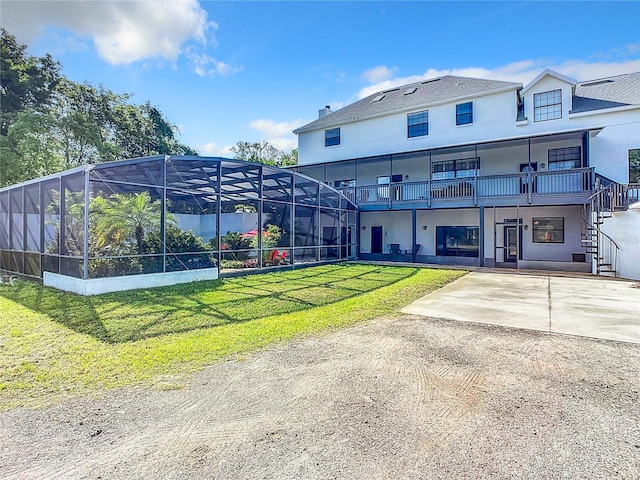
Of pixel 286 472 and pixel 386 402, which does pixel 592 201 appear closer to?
pixel 386 402

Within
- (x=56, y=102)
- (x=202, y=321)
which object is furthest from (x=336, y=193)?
(x=56, y=102)

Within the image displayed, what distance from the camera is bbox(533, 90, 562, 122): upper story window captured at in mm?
15766

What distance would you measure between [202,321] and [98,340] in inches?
62.0

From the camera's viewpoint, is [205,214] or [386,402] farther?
[205,214]

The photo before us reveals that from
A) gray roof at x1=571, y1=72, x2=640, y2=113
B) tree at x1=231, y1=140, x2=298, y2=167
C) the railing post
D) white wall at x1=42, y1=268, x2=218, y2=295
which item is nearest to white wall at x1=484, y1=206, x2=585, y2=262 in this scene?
the railing post

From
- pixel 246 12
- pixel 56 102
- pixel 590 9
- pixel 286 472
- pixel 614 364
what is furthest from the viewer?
pixel 56 102

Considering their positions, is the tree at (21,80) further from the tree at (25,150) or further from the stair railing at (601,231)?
the stair railing at (601,231)

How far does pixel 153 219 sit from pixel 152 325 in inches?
228

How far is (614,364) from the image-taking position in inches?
172

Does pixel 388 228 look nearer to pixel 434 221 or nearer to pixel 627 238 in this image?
pixel 434 221

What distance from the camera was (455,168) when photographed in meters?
18.1

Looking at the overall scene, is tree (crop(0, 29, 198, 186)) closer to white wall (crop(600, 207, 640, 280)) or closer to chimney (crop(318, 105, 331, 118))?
chimney (crop(318, 105, 331, 118))

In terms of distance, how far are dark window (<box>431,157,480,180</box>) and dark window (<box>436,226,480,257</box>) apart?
8.81ft

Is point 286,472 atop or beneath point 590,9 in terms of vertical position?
beneath
